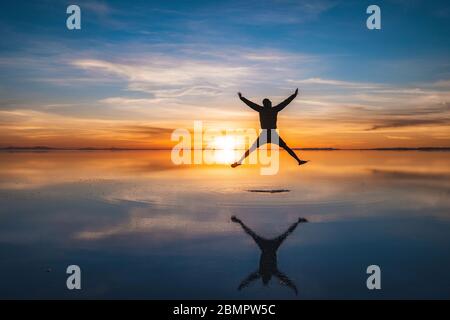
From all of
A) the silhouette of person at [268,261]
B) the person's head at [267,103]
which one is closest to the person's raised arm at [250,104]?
the person's head at [267,103]

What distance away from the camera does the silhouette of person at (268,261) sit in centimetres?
464

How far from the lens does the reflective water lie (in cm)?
449

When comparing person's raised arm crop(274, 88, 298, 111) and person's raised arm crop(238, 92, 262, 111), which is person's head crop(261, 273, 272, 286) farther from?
person's raised arm crop(274, 88, 298, 111)

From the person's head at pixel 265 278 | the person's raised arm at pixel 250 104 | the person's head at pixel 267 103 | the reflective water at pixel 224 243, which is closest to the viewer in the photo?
the reflective water at pixel 224 243

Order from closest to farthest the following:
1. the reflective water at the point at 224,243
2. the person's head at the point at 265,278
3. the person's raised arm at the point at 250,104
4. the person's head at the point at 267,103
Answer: the reflective water at the point at 224,243 → the person's head at the point at 265,278 → the person's raised arm at the point at 250,104 → the person's head at the point at 267,103

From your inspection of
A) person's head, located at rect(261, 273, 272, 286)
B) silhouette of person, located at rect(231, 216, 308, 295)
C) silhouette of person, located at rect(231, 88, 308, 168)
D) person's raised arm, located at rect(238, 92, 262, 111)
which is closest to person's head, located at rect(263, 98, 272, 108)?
silhouette of person, located at rect(231, 88, 308, 168)

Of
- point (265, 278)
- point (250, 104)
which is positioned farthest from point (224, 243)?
point (250, 104)

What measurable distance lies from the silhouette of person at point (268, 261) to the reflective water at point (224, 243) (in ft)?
0.05

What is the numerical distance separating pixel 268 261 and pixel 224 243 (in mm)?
1001

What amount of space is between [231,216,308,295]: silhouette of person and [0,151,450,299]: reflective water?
0.05 feet

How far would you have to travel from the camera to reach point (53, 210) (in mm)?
8711

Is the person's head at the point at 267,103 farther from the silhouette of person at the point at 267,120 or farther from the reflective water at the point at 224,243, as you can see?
the reflective water at the point at 224,243
